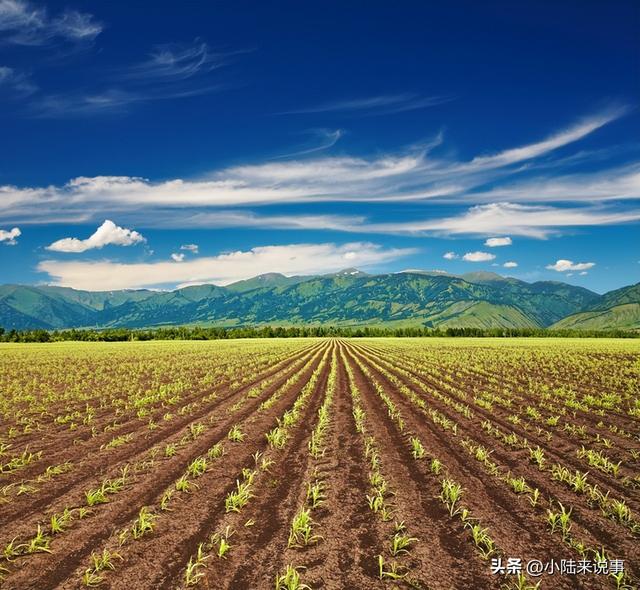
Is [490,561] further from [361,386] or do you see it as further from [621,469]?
[361,386]

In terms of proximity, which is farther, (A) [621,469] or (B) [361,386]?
(B) [361,386]

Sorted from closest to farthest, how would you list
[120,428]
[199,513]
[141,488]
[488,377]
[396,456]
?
1. [199,513]
2. [141,488]
3. [396,456]
4. [120,428]
5. [488,377]

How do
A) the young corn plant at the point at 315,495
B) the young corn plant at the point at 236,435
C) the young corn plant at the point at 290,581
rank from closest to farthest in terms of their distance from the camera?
the young corn plant at the point at 290,581 < the young corn plant at the point at 315,495 < the young corn plant at the point at 236,435

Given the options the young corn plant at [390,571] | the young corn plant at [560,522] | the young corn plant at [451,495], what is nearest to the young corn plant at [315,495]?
the young corn plant at [390,571]

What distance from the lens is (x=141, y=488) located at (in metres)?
11.4

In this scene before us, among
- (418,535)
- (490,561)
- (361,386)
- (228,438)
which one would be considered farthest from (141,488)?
(361,386)

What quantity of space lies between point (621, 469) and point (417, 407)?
34.6ft

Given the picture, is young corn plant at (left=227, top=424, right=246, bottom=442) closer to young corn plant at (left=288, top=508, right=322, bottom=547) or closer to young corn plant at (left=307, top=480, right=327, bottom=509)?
young corn plant at (left=307, top=480, right=327, bottom=509)

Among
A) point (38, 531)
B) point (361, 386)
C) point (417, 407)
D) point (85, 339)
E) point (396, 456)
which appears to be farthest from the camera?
Answer: point (85, 339)

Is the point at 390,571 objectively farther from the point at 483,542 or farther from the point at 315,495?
the point at 315,495

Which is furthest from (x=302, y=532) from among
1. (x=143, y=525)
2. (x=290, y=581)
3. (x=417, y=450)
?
(x=417, y=450)

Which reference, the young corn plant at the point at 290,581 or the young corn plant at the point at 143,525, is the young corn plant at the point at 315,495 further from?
the young corn plant at the point at 143,525

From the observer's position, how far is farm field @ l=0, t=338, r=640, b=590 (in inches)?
301

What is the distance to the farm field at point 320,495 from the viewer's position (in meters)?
7.65
